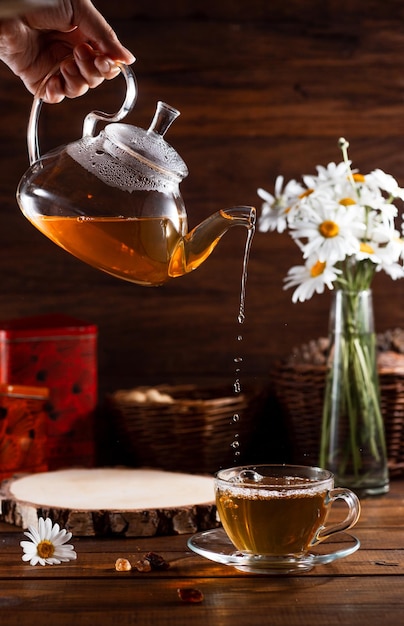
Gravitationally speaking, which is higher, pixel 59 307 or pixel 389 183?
pixel 389 183

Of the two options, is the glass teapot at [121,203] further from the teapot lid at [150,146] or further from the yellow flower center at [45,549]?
the yellow flower center at [45,549]

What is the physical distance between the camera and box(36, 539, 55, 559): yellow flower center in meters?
1.12

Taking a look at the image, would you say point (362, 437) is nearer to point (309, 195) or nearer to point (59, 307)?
point (309, 195)

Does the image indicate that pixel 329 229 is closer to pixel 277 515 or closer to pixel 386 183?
pixel 386 183

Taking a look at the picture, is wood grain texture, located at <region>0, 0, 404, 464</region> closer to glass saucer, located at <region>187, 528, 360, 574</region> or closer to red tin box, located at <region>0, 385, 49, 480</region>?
red tin box, located at <region>0, 385, 49, 480</region>

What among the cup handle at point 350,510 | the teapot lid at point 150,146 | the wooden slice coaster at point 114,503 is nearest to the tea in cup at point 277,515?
the cup handle at point 350,510

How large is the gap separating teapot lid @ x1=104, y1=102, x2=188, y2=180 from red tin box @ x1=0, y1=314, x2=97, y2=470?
1.85 ft

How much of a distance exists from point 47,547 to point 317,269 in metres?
0.59

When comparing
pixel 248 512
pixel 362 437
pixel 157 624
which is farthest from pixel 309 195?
pixel 157 624

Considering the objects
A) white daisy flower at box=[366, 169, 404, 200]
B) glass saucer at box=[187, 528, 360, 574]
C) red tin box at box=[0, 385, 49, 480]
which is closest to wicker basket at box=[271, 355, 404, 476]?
white daisy flower at box=[366, 169, 404, 200]

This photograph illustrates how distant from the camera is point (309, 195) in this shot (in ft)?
4.86

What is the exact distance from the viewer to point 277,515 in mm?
1031

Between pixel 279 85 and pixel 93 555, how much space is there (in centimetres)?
102

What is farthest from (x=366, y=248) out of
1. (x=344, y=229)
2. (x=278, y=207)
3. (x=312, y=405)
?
(x=312, y=405)
